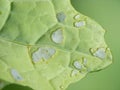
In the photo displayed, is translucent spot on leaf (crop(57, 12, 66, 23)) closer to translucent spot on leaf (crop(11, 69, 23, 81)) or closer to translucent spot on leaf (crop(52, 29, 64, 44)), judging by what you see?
translucent spot on leaf (crop(52, 29, 64, 44))

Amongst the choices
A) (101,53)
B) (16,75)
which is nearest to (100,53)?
(101,53)

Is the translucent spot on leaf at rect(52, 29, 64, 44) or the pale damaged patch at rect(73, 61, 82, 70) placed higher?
the translucent spot on leaf at rect(52, 29, 64, 44)

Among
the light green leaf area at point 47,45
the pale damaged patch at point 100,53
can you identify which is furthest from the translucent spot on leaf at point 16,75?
the pale damaged patch at point 100,53

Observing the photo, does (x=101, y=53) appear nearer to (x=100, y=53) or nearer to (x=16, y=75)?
(x=100, y=53)

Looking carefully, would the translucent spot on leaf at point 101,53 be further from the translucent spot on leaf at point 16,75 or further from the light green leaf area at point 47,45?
the translucent spot on leaf at point 16,75

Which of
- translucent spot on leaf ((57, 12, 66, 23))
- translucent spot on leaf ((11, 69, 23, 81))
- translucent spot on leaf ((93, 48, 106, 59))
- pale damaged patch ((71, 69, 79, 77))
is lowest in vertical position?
pale damaged patch ((71, 69, 79, 77))

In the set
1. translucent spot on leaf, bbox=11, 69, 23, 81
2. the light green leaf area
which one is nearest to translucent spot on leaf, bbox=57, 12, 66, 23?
the light green leaf area
